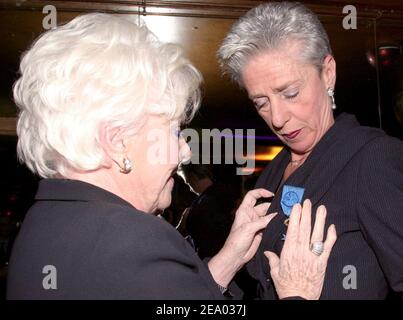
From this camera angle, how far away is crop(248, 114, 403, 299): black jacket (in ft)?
3.36

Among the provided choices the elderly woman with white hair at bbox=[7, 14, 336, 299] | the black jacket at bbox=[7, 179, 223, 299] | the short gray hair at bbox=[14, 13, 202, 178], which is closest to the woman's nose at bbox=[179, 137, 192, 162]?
the elderly woman with white hair at bbox=[7, 14, 336, 299]

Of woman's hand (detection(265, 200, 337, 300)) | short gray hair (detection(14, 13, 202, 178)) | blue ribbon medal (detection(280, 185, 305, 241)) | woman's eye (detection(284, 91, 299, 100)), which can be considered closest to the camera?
short gray hair (detection(14, 13, 202, 178))

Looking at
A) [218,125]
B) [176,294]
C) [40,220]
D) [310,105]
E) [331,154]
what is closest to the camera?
[176,294]

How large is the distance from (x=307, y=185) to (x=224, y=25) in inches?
104

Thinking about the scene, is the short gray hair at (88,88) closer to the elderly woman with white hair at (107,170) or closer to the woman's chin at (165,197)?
the elderly woman with white hair at (107,170)

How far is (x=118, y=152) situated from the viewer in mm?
954

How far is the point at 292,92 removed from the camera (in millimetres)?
1354

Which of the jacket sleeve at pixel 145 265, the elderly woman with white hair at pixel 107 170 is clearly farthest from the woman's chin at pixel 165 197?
the jacket sleeve at pixel 145 265

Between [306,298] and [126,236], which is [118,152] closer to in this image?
[126,236]

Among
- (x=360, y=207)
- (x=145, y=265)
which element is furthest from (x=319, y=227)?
(x=145, y=265)

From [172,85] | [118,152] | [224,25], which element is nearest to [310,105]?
[172,85]

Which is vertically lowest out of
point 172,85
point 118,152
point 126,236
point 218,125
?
point 218,125

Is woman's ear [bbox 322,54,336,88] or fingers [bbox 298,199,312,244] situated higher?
woman's ear [bbox 322,54,336,88]

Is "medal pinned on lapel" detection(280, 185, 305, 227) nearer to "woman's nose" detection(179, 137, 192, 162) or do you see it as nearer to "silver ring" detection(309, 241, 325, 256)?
"silver ring" detection(309, 241, 325, 256)
